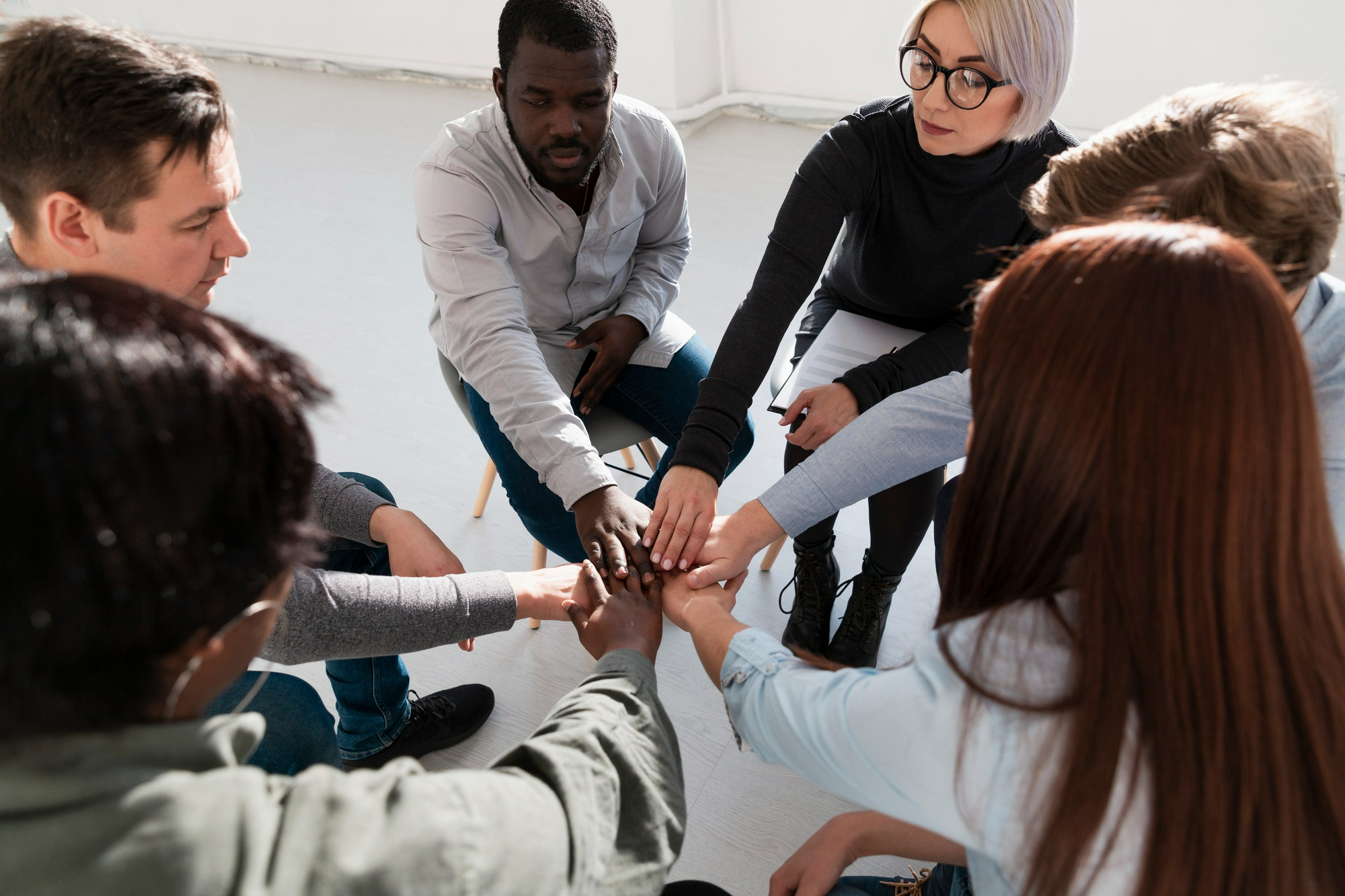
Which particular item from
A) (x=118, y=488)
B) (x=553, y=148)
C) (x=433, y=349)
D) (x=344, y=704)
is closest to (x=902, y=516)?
(x=553, y=148)

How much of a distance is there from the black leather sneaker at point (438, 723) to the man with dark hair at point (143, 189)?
415 millimetres

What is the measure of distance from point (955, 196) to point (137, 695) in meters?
1.52

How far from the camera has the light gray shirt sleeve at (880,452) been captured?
4.62ft

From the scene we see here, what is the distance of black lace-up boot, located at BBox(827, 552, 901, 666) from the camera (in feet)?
5.90

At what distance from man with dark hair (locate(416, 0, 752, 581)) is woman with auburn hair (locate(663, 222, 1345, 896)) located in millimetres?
787

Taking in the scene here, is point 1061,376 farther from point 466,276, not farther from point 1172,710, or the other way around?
point 466,276

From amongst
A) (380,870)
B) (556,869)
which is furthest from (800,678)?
(380,870)

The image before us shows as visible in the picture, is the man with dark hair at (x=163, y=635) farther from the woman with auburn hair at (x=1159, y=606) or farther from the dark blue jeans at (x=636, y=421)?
the dark blue jeans at (x=636, y=421)

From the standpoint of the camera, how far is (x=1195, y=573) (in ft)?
2.19

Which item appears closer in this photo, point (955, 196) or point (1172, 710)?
point (1172, 710)

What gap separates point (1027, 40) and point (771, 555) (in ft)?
3.65

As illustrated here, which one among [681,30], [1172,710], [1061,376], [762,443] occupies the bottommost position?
[762,443]

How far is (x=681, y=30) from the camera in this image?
3.83 meters

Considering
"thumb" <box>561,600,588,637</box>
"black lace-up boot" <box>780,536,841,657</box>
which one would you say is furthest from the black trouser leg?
"thumb" <box>561,600,588,637</box>
